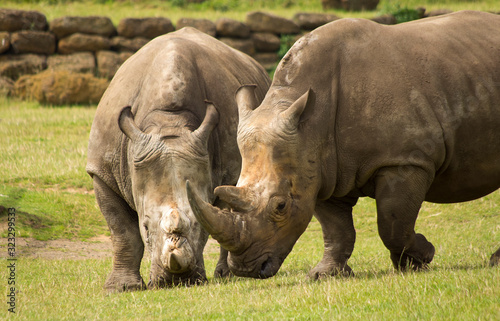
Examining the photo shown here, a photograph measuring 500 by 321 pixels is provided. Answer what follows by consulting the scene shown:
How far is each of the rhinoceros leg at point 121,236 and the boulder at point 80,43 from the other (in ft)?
43.9

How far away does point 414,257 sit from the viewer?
22.5 feet

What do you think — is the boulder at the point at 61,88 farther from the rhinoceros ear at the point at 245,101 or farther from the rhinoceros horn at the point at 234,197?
the rhinoceros horn at the point at 234,197

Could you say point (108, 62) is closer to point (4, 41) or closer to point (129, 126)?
point (4, 41)

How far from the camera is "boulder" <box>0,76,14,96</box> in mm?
19602

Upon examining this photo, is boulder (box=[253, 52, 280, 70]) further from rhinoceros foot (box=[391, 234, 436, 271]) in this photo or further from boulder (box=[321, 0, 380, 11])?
rhinoceros foot (box=[391, 234, 436, 271])

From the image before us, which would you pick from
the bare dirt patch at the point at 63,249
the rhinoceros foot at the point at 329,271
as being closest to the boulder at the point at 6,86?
the bare dirt patch at the point at 63,249

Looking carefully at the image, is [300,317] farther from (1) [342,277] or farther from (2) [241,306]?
(1) [342,277]

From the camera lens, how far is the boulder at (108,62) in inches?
807

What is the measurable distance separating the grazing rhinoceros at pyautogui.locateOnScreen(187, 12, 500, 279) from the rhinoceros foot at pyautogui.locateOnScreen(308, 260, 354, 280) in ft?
0.15

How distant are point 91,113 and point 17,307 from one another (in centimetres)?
1268

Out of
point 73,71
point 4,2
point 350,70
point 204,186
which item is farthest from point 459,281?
point 4,2

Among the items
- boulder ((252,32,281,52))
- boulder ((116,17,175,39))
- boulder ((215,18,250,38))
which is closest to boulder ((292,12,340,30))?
boulder ((252,32,281,52))

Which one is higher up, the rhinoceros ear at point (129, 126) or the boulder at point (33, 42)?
the rhinoceros ear at point (129, 126)

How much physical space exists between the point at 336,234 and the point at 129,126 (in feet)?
7.21
